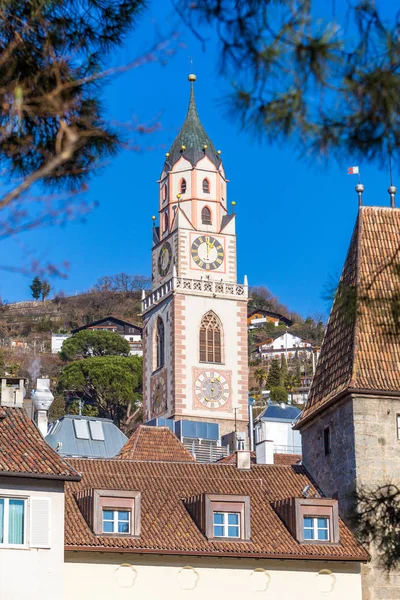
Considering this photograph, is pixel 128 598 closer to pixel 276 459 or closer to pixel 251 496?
pixel 251 496

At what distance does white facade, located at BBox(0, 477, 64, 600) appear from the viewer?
30.0 meters

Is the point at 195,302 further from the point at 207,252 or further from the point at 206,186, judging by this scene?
the point at 206,186

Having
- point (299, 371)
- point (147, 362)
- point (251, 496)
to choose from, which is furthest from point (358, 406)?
point (299, 371)

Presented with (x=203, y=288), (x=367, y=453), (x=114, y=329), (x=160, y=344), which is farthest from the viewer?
(x=114, y=329)

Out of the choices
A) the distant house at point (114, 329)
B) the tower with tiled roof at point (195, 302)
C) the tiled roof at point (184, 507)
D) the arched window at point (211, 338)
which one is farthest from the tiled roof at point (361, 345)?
the distant house at point (114, 329)

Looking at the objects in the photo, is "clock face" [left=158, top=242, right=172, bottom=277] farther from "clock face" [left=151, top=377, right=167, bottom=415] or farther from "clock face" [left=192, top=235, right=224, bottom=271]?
"clock face" [left=151, top=377, right=167, bottom=415]

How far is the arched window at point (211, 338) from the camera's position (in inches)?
3152

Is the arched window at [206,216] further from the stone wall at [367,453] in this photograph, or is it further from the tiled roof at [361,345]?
the stone wall at [367,453]

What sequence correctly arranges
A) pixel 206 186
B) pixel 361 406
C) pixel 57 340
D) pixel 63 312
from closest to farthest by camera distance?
1. pixel 361 406
2. pixel 206 186
3. pixel 57 340
4. pixel 63 312

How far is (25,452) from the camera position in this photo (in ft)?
103

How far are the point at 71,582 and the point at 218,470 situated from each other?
23.4 ft

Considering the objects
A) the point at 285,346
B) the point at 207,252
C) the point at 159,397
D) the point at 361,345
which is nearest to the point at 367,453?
the point at 361,345

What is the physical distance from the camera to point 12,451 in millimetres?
31203

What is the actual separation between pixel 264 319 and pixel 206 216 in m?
100
